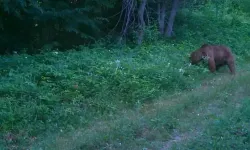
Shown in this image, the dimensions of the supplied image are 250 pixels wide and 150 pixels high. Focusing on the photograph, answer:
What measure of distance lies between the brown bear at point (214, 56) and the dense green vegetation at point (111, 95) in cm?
31

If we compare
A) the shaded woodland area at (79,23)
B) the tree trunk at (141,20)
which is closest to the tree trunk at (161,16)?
the shaded woodland area at (79,23)

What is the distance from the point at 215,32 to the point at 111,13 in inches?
162

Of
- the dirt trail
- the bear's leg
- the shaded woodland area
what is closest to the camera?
the dirt trail

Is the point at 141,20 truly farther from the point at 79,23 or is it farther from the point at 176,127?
the point at 176,127

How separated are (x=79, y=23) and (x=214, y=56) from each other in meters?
5.32

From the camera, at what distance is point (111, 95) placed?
1101 cm

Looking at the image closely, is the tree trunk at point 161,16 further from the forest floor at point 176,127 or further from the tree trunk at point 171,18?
the forest floor at point 176,127

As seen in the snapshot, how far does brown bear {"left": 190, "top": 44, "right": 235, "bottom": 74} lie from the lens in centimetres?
1402

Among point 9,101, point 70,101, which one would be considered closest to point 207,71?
point 70,101

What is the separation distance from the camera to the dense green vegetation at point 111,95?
8680 mm

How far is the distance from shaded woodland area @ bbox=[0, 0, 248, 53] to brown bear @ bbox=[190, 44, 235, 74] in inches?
154

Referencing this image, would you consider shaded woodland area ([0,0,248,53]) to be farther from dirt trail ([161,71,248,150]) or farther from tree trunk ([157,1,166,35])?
dirt trail ([161,71,248,150])

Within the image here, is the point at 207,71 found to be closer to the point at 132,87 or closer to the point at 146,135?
the point at 132,87

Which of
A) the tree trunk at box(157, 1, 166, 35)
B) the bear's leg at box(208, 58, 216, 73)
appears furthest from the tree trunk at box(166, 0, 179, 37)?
the bear's leg at box(208, 58, 216, 73)
